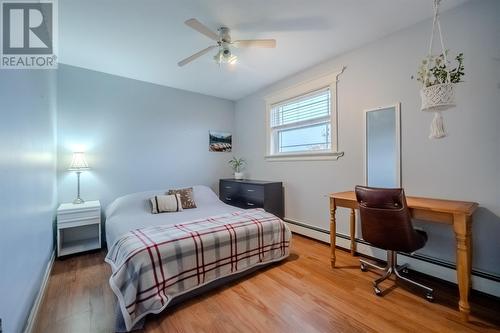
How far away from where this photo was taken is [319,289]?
191 centimetres

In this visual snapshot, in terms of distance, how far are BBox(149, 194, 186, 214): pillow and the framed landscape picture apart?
1537 millimetres

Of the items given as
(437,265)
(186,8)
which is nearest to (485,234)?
(437,265)

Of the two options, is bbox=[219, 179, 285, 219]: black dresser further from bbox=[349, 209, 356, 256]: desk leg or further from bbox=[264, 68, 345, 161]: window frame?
bbox=[349, 209, 356, 256]: desk leg

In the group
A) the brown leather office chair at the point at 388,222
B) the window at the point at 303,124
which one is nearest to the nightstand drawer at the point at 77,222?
the window at the point at 303,124

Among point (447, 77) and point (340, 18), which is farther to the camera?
point (340, 18)

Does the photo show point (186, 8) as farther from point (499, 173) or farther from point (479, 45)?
point (499, 173)

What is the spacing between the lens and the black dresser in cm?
334

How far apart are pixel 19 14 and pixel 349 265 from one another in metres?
3.70

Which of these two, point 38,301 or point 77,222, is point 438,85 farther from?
point 77,222

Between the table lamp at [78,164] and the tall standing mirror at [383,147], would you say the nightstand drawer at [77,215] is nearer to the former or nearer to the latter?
the table lamp at [78,164]

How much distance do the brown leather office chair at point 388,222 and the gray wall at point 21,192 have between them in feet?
7.93

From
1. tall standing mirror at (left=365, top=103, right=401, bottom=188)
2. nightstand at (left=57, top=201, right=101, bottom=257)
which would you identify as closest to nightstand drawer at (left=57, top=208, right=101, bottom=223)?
nightstand at (left=57, top=201, right=101, bottom=257)

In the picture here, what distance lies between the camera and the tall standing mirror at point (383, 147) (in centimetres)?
227

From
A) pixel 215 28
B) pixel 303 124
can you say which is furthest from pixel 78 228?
pixel 303 124
